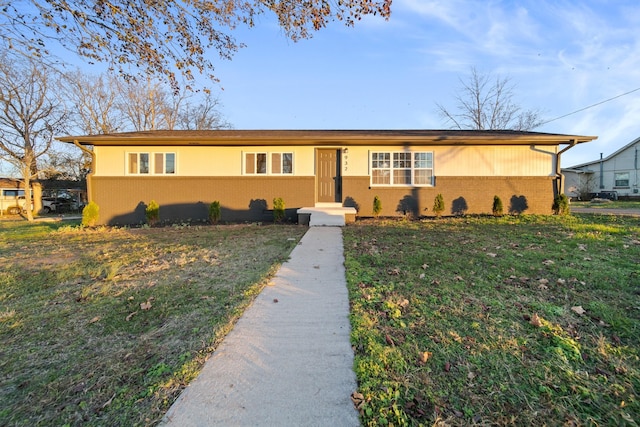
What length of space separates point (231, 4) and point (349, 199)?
7.95 meters

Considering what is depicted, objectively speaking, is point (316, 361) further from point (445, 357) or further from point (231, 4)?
point (231, 4)

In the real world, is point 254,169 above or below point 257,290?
above

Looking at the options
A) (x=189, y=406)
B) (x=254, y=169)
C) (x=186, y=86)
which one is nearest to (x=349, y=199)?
(x=254, y=169)

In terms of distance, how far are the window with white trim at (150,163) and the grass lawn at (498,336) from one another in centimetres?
934

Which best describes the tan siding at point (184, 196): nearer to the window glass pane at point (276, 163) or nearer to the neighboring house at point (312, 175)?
the neighboring house at point (312, 175)

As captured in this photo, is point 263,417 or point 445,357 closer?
point 263,417

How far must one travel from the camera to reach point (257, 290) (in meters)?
4.03

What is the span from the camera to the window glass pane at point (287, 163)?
1201 cm

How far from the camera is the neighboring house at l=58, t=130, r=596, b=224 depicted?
1173 centimetres

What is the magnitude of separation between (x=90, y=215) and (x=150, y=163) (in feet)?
8.96

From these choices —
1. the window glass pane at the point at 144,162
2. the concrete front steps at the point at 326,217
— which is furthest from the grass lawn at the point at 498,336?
the window glass pane at the point at 144,162

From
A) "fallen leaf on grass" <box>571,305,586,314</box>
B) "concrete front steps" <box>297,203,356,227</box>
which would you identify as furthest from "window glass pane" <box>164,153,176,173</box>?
"fallen leaf on grass" <box>571,305,586,314</box>

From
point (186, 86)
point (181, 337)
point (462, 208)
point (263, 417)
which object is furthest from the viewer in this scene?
point (462, 208)

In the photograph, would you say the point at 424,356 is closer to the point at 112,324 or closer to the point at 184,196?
the point at 112,324
